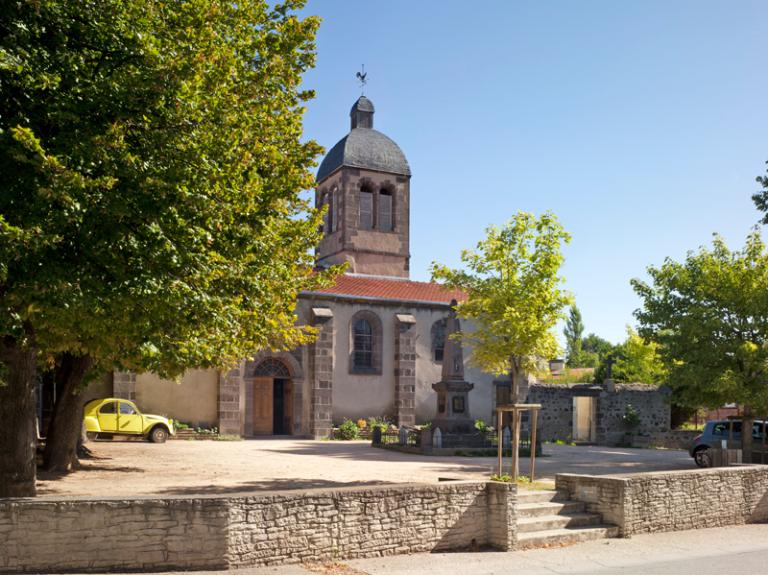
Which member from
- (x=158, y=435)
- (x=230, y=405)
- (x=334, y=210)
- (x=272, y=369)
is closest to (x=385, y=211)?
(x=334, y=210)

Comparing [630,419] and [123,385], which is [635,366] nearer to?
[630,419]

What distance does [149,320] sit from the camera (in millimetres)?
9453

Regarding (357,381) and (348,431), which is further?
(357,381)

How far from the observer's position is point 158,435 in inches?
910

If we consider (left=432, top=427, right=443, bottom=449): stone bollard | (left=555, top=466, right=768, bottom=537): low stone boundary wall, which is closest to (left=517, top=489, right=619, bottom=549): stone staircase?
(left=555, top=466, right=768, bottom=537): low stone boundary wall

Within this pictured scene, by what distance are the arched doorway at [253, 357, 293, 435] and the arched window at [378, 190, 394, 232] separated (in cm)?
1048

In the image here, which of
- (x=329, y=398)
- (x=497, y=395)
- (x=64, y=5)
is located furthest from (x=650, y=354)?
(x=64, y=5)

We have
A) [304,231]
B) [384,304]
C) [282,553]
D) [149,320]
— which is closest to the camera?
[282,553]

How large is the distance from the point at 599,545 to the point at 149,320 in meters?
6.88

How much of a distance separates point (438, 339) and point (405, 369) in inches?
87.1

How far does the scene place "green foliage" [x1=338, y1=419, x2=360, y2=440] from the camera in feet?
94.0

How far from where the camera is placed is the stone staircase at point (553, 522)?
10.8 m

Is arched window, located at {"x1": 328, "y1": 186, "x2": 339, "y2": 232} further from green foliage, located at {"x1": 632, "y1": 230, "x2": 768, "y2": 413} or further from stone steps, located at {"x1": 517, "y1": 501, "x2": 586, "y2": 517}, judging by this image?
stone steps, located at {"x1": 517, "y1": 501, "x2": 586, "y2": 517}

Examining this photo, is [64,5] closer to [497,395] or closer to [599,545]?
[599,545]
